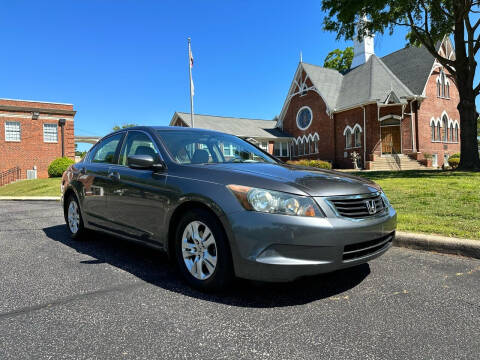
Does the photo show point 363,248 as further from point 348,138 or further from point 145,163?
point 348,138

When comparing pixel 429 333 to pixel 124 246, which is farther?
pixel 124 246

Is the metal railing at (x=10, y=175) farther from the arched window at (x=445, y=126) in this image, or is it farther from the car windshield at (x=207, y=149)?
the arched window at (x=445, y=126)

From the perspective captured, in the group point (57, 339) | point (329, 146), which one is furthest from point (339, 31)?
point (57, 339)

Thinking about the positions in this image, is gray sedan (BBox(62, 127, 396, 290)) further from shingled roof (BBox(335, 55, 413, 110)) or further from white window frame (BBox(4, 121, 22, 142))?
white window frame (BBox(4, 121, 22, 142))

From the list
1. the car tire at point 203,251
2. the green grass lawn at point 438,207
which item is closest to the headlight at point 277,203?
the car tire at point 203,251

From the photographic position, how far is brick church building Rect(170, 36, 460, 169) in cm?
2447

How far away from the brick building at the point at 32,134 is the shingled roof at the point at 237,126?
10021mm

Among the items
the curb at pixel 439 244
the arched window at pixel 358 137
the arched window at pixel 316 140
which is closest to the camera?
the curb at pixel 439 244

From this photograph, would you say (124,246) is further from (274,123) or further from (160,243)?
(274,123)

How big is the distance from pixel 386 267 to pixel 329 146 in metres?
25.2

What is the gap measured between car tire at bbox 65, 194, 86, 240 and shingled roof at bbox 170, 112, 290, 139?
25.9 m

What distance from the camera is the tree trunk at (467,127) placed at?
14.5 meters

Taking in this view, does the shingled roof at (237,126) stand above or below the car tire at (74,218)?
above

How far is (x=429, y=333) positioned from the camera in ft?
7.92
